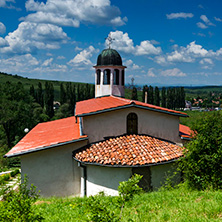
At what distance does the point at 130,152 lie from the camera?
39.1ft

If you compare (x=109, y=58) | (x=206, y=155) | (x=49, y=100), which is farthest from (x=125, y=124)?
(x=49, y=100)

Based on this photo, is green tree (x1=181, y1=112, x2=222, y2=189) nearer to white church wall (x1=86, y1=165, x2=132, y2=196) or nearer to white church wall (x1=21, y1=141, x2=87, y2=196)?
white church wall (x1=86, y1=165, x2=132, y2=196)

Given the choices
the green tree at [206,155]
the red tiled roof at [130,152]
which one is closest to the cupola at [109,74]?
the red tiled roof at [130,152]

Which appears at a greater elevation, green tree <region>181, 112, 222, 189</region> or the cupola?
the cupola

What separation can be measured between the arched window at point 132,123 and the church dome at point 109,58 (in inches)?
308

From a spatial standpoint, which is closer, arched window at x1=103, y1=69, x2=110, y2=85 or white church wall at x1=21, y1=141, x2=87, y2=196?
white church wall at x1=21, y1=141, x2=87, y2=196

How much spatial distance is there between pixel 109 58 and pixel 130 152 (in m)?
10.7

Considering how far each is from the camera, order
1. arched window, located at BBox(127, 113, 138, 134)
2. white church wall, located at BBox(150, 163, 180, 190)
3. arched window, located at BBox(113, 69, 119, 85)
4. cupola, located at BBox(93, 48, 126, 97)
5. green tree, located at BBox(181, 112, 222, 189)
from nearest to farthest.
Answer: green tree, located at BBox(181, 112, 222, 189) < white church wall, located at BBox(150, 163, 180, 190) < arched window, located at BBox(127, 113, 138, 134) < cupola, located at BBox(93, 48, 126, 97) < arched window, located at BBox(113, 69, 119, 85)

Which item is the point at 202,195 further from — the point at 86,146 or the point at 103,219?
the point at 86,146

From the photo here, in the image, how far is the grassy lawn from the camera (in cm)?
631

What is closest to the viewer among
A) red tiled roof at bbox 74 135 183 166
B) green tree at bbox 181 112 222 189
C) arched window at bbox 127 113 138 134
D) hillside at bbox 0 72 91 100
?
green tree at bbox 181 112 222 189

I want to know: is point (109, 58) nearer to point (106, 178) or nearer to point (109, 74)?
point (109, 74)

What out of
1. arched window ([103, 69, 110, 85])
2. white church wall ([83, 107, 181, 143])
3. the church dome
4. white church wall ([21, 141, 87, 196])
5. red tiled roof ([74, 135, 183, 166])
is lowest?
white church wall ([21, 141, 87, 196])

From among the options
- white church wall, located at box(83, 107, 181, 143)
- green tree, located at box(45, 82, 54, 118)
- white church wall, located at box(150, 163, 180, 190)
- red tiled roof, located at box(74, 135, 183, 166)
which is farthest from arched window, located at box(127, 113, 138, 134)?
green tree, located at box(45, 82, 54, 118)
